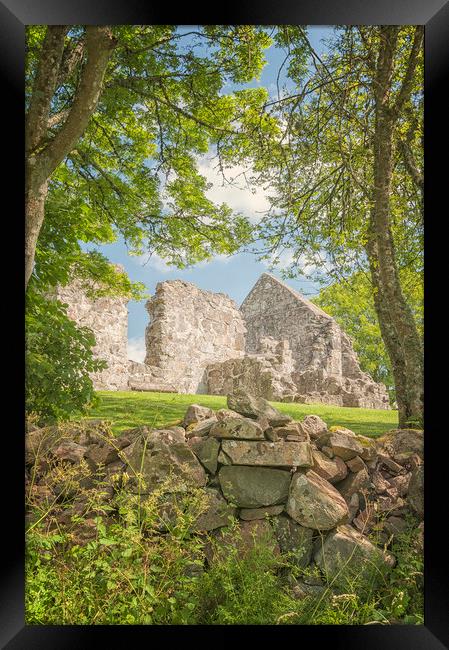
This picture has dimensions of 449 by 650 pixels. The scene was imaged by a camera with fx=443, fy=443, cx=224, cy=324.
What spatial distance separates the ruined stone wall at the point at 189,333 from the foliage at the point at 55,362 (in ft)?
1.69

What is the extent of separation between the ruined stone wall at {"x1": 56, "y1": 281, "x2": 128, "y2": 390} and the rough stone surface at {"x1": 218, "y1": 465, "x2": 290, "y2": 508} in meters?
0.95

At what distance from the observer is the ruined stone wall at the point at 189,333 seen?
3.21m

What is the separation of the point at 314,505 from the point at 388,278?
1.71 m

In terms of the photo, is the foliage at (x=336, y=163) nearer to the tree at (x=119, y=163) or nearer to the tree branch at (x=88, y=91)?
the tree at (x=119, y=163)

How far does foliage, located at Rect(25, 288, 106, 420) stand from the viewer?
2.92 metres

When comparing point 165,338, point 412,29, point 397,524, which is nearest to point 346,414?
point 397,524

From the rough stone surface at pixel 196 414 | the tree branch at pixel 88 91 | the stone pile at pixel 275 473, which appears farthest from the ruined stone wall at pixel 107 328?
→ the tree branch at pixel 88 91

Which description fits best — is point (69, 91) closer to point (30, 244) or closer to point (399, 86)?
point (30, 244)

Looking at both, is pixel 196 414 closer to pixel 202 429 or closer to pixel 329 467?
pixel 202 429

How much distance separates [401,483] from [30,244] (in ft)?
9.22

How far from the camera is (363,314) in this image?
11.0 ft

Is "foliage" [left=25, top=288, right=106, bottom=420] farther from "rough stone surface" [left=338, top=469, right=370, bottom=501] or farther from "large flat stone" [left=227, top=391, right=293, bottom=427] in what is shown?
"rough stone surface" [left=338, top=469, right=370, bottom=501]

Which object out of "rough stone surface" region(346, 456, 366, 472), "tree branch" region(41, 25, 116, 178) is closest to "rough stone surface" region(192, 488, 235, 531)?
"rough stone surface" region(346, 456, 366, 472)

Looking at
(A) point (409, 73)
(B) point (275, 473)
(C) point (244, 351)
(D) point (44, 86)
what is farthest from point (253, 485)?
(A) point (409, 73)
